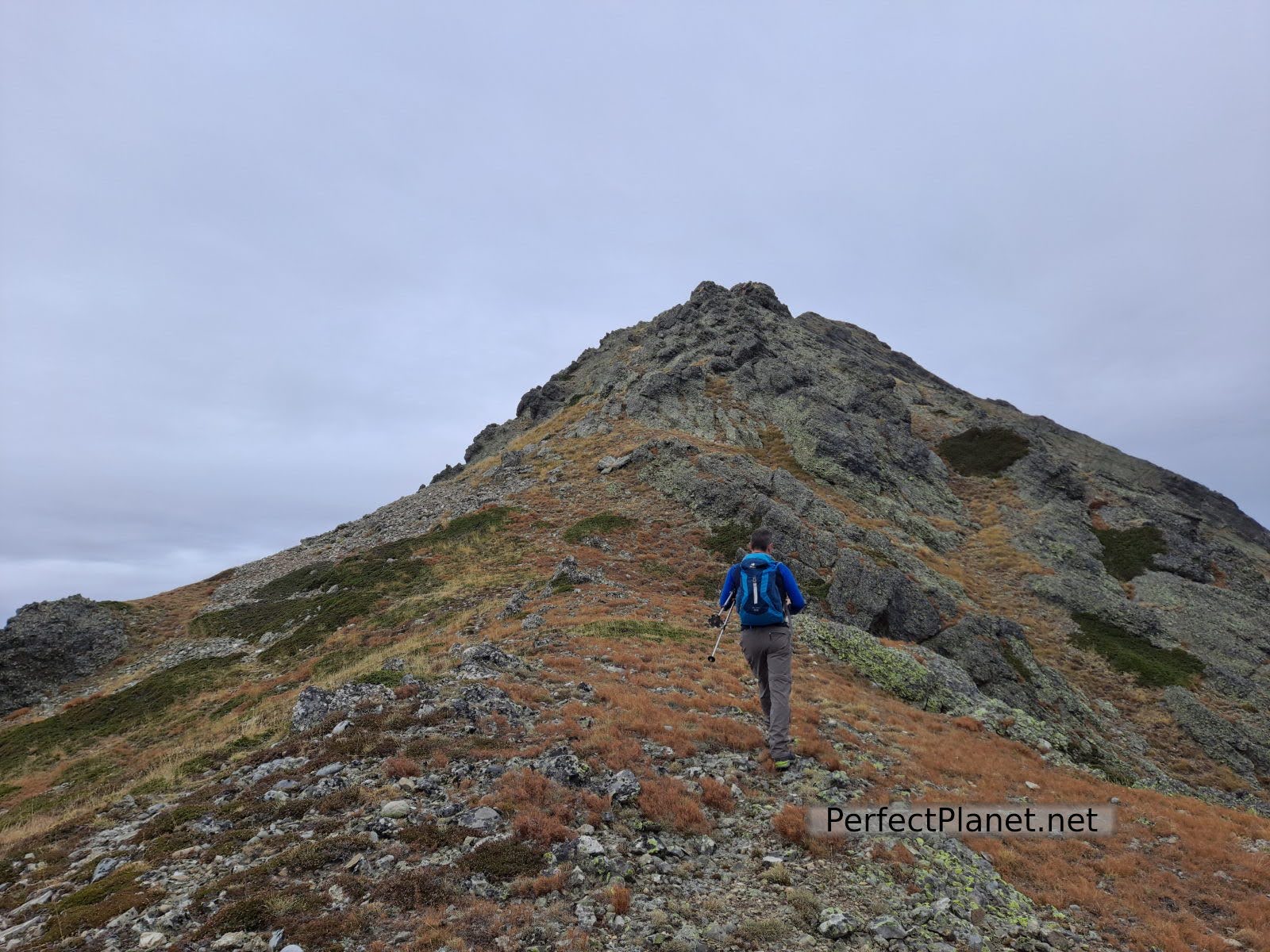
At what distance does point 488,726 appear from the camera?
1243cm

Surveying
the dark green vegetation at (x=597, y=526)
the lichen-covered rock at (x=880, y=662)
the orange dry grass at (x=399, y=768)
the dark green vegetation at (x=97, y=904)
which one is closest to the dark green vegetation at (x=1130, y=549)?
the lichen-covered rock at (x=880, y=662)

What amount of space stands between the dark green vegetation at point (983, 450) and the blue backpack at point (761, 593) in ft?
211

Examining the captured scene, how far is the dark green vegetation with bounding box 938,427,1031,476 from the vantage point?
6519 centimetres

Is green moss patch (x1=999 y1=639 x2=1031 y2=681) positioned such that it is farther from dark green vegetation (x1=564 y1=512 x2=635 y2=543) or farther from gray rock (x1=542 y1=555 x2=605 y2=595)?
dark green vegetation (x1=564 y1=512 x2=635 y2=543)

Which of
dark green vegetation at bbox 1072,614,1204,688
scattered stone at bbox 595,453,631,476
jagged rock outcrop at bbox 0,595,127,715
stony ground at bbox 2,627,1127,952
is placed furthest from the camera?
scattered stone at bbox 595,453,631,476

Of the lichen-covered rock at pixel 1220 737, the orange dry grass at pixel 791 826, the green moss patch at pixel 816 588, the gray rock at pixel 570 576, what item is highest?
the gray rock at pixel 570 576

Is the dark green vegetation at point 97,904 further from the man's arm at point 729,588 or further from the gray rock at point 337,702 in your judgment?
the man's arm at point 729,588

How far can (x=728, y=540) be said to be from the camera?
36000mm

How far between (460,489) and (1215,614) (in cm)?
6415

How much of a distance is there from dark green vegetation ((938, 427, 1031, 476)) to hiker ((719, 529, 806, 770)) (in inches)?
2530

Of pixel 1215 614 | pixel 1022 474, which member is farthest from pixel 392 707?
pixel 1022 474

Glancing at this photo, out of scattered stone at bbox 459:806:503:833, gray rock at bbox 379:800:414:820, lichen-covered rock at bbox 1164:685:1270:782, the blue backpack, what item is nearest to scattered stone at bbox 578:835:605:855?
scattered stone at bbox 459:806:503:833

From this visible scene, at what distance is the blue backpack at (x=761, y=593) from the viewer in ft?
38.5

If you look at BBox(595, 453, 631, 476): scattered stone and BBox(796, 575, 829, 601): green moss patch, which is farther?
BBox(595, 453, 631, 476): scattered stone
